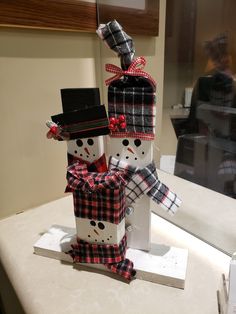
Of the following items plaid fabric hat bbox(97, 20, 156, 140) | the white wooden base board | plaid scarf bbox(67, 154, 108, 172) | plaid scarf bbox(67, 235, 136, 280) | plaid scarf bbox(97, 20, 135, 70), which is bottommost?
the white wooden base board

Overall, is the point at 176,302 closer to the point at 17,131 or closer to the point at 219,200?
the point at 219,200

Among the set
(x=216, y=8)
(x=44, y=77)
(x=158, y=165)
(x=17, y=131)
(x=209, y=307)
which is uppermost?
(x=216, y=8)

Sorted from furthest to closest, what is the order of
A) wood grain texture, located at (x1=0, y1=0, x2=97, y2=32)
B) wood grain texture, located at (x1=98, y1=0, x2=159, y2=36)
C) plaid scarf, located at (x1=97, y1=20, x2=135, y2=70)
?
1. wood grain texture, located at (x1=98, y1=0, x2=159, y2=36)
2. wood grain texture, located at (x1=0, y1=0, x2=97, y2=32)
3. plaid scarf, located at (x1=97, y1=20, x2=135, y2=70)

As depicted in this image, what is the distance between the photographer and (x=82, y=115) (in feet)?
1.38

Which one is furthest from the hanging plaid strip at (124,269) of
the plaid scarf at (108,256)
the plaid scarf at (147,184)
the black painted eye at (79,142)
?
the black painted eye at (79,142)

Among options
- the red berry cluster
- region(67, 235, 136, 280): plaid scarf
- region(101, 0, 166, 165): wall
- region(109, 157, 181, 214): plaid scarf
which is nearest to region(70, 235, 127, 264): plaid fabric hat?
region(67, 235, 136, 280): plaid scarf

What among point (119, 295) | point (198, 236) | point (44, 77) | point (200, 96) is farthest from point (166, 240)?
point (44, 77)

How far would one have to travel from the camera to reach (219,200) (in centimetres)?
66

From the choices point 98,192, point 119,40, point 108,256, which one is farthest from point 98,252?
point 119,40

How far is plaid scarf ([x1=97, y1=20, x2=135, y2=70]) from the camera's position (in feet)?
1.31

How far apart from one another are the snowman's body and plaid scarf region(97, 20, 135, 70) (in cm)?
12

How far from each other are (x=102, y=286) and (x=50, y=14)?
0.62 m

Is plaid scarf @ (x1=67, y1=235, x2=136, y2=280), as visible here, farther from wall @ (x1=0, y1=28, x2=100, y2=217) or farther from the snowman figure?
wall @ (x1=0, y1=28, x2=100, y2=217)

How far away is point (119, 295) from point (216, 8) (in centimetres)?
61
